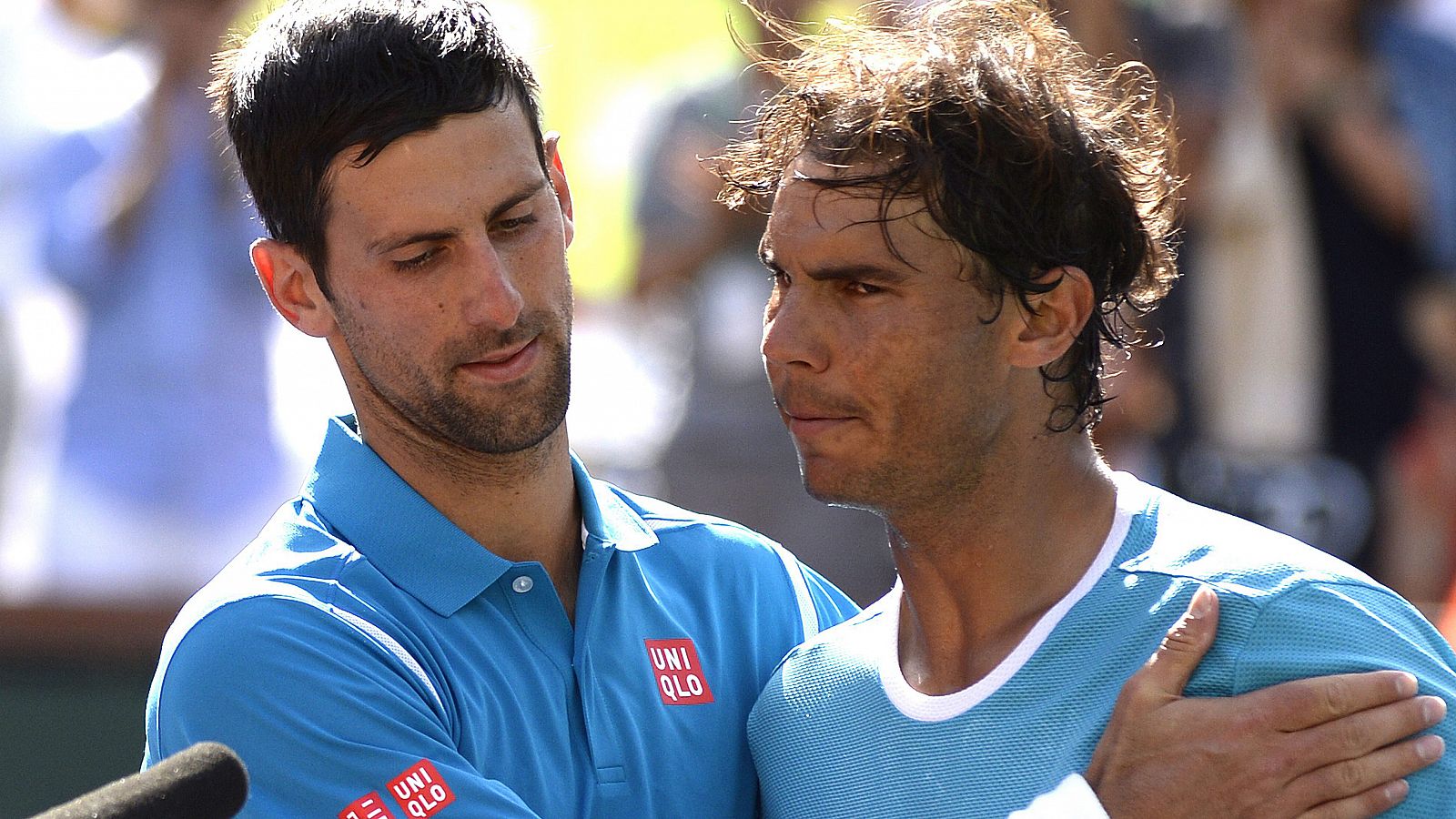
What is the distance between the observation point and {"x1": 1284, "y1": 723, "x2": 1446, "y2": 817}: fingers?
6.89ft

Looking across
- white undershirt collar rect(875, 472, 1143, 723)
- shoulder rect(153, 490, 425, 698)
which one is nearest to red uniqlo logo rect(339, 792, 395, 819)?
shoulder rect(153, 490, 425, 698)

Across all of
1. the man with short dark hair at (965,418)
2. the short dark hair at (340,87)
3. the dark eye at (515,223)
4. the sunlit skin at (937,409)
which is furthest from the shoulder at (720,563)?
the short dark hair at (340,87)

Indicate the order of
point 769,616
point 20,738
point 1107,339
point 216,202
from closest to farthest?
point 1107,339 → point 769,616 → point 20,738 → point 216,202

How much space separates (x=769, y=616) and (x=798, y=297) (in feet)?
1.95

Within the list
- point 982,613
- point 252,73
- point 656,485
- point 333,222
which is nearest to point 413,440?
point 333,222

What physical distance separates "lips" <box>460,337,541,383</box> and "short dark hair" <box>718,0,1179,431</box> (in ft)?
1.58

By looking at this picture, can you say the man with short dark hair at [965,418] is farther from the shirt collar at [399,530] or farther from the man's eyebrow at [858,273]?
the shirt collar at [399,530]

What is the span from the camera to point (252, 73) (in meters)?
2.62

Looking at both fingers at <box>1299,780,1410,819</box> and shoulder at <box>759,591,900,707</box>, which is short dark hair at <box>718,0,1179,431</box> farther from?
fingers at <box>1299,780,1410,819</box>

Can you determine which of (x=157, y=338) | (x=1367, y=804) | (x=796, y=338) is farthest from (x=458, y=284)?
(x=157, y=338)

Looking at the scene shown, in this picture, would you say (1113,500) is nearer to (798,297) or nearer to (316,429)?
(798,297)

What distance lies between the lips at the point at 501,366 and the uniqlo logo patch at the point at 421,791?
57cm

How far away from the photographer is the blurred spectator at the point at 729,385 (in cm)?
496

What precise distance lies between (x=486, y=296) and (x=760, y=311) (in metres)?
2.46
